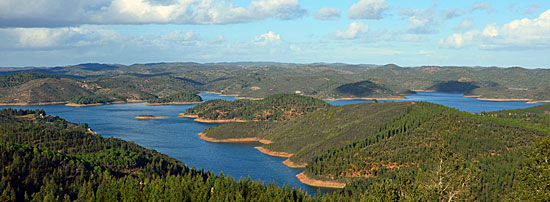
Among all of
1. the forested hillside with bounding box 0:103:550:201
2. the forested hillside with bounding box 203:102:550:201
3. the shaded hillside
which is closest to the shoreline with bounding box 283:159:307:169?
the forested hillside with bounding box 203:102:550:201

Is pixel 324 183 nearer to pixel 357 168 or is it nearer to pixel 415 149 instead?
pixel 357 168

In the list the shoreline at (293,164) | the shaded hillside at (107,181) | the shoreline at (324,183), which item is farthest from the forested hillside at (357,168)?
the shoreline at (293,164)

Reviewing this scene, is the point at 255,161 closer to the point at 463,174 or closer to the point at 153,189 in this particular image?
the point at 153,189

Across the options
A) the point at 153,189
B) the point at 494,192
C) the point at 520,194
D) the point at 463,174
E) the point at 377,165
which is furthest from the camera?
the point at 377,165

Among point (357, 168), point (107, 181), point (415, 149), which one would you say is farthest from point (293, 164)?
point (107, 181)

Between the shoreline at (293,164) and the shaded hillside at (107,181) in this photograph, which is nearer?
the shaded hillside at (107,181)

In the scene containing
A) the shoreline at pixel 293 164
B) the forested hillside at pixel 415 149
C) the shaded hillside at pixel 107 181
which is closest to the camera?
the shaded hillside at pixel 107 181

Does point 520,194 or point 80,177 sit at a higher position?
point 520,194

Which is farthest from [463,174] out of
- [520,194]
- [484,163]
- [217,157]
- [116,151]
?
[217,157]

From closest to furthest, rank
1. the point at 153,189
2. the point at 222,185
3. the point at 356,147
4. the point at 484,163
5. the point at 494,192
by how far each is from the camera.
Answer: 1. the point at 153,189
2. the point at 222,185
3. the point at 494,192
4. the point at 484,163
5. the point at 356,147

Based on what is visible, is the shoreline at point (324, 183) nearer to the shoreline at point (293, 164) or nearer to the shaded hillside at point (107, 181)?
the shoreline at point (293, 164)

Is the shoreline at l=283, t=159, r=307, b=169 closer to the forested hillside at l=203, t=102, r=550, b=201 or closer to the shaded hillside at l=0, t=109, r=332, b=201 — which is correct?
the forested hillside at l=203, t=102, r=550, b=201
